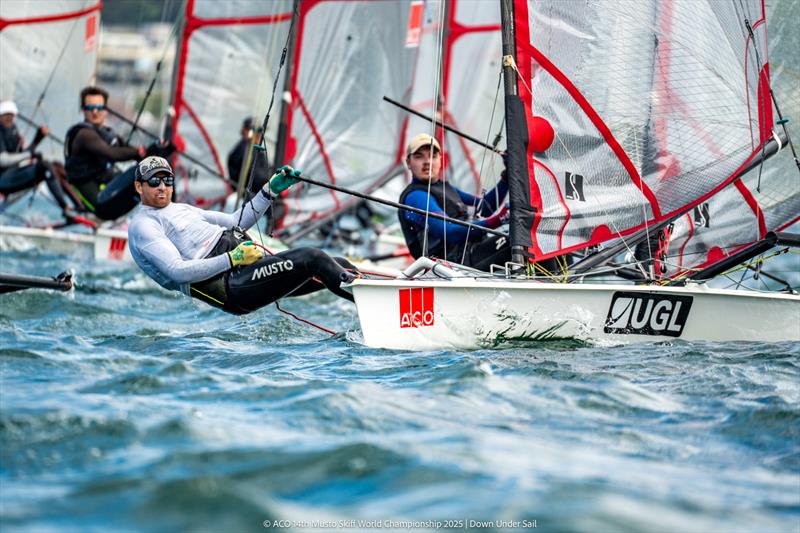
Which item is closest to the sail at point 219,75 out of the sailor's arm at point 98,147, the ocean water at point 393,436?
the sailor's arm at point 98,147

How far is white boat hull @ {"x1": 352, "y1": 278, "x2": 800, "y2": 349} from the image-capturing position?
5430mm

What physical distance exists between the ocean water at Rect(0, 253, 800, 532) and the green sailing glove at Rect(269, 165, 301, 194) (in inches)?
30.4

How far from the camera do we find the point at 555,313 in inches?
220

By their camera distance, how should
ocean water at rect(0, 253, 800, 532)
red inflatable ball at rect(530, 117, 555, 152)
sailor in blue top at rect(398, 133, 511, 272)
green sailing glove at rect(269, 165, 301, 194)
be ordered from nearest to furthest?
ocean water at rect(0, 253, 800, 532) < green sailing glove at rect(269, 165, 301, 194) < red inflatable ball at rect(530, 117, 555, 152) < sailor in blue top at rect(398, 133, 511, 272)

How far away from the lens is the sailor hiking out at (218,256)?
5594 mm

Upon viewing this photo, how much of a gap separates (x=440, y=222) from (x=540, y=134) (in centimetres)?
87

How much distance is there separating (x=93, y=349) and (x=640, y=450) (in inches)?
106

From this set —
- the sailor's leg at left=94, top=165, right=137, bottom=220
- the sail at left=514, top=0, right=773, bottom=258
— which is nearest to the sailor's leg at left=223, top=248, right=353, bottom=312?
the sail at left=514, top=0, right=773, bottom=258

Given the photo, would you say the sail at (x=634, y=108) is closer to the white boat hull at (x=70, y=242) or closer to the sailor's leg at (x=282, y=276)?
the sailor's leg at (x=282, y=276)

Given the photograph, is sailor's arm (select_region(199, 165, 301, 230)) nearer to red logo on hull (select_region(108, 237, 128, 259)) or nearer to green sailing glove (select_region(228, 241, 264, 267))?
green sailing glove (select_region(228, 241, 264, 267))

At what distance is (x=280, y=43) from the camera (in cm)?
1327

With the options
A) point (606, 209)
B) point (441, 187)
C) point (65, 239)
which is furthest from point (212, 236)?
point (65, 239)

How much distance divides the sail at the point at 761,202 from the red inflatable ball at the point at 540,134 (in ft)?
3.89

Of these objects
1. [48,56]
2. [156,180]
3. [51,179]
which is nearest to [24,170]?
[51,179]
